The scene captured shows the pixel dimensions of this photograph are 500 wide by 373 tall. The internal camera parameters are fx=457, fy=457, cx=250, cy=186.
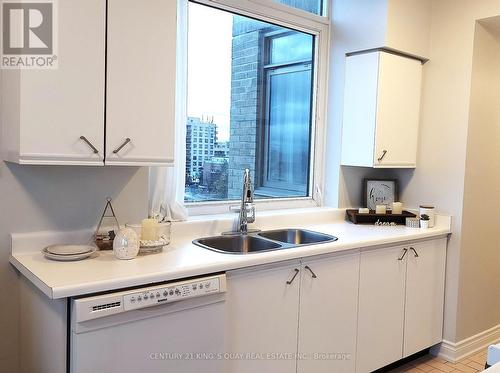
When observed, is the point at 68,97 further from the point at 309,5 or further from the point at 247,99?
the point at 309,5

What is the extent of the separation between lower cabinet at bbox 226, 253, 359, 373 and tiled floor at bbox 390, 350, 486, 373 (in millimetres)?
683

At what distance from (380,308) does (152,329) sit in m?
1.53

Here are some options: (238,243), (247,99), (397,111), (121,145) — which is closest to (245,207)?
(238,243)

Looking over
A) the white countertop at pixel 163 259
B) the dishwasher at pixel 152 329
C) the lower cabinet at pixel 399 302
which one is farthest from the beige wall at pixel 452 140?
the dishwasher at pixel 152 329

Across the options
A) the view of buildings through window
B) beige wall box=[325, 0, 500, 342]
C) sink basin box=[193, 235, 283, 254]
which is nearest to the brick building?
the view of buildings through window

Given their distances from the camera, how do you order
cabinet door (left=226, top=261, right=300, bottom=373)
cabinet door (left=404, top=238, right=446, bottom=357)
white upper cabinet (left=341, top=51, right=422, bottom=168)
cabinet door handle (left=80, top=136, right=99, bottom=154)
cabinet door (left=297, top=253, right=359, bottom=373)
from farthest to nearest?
white upper cabinet (left=341, top=51, right=422, bottom=168) < cabinet door (left=404, top=238, right=446, bottom=357) < cabinet door (left=297, top=253, right=359, bottom=373) < cabinet door (left=226, top=261, right=300, bottom=373) < cabinet door handle (left=80, top=136, right=99, bottom=154)

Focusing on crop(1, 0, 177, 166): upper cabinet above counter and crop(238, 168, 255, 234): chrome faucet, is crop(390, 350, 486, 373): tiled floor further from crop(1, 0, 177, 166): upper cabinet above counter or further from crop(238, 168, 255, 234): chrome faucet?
crop(1, 0, 177, 166): upper cabinet above counter

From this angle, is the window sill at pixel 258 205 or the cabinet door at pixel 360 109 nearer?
the window sill at pixel 258 205

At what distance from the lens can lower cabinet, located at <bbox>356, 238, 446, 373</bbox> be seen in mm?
2662

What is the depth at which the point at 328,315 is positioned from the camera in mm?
2451

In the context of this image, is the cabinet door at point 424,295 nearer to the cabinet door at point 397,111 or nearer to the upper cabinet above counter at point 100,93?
the cabinet door at point 397,111

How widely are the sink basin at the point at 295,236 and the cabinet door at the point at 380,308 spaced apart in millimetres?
299

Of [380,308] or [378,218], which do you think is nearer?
[380,308]

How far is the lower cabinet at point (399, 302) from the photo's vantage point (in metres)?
2.66
